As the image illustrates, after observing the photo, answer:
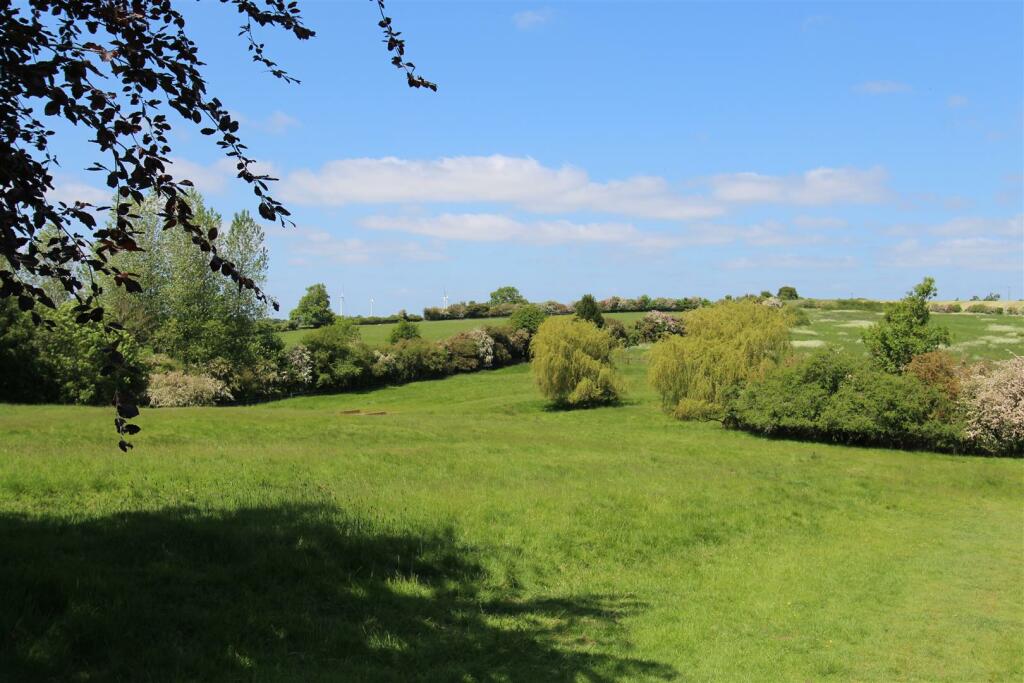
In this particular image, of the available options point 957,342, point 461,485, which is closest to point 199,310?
point 461,485

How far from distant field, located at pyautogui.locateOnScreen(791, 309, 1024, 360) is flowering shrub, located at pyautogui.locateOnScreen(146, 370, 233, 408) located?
5308 cm

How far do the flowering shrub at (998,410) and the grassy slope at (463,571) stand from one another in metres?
15.5

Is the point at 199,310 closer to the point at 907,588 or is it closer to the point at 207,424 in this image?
the point at 207,424

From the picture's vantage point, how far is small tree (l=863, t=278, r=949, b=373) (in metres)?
45.6

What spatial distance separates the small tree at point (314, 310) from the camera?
341 ft

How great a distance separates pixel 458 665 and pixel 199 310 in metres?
61.6

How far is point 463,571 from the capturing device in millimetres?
10672

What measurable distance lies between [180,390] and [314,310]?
2168 inches

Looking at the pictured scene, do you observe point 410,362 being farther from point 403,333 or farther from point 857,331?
point 857,331

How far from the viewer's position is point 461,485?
1661 centimetres

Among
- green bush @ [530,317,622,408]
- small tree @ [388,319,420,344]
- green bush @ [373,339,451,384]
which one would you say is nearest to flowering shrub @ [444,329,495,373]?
green bush @ [373,339,451,384]

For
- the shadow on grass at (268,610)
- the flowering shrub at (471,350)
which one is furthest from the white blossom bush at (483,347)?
the shadow on grass at (268,610)

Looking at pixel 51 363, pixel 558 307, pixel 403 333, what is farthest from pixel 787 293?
pixel 51 363

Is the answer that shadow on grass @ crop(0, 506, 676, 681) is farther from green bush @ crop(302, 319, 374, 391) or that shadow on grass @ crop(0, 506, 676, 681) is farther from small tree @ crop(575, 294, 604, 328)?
small tree @ crop(575, 294, 604, 328)
